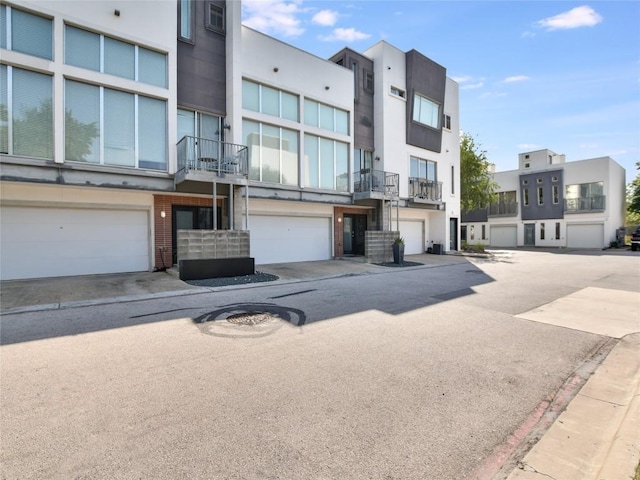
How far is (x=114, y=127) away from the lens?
1116 cm

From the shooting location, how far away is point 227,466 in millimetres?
2412

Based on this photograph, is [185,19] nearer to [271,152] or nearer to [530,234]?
[271,152]

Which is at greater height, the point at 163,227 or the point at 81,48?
the point at 81,48

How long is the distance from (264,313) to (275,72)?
1239cm

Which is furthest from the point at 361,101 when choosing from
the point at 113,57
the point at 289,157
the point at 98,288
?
the point at 98,288

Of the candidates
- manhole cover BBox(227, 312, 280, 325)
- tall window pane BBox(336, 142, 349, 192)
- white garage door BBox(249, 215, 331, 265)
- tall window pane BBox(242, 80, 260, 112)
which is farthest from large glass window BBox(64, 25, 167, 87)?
manhole cover BBox(227, 312, 280, 325)

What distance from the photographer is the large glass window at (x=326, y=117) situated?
16.4 m

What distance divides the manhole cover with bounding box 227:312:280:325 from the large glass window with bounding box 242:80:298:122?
10.6m

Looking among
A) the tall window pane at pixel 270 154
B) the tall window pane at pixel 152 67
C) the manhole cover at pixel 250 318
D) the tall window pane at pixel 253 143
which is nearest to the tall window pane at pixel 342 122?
the tall window pane at pixel 270 154

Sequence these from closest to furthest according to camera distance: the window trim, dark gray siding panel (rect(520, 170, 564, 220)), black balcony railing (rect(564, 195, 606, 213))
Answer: the window trim < black balcony railing (rect(564, 195, 606, 213)) < dark gray siding panel (rect(520, 170, 564, 220))

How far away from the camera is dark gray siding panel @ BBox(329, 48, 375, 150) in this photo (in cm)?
1895

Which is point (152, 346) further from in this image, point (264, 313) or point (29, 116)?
point (29, 116)

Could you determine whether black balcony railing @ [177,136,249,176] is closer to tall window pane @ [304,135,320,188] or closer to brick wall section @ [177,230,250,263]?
brick wall section @ [177,230,250,263]

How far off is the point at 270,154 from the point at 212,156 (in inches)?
109
